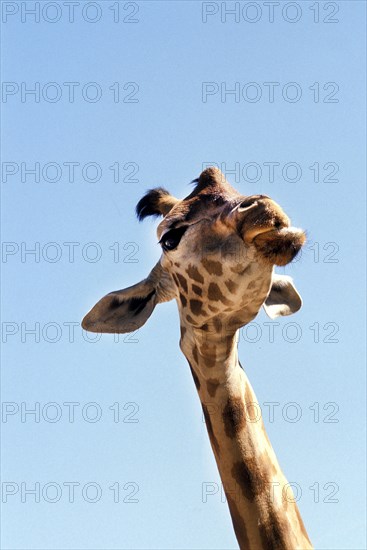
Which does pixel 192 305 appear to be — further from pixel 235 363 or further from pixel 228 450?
pixel 228 450

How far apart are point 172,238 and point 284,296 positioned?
1.06 meters

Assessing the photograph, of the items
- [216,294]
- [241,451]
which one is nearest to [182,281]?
[216,294]

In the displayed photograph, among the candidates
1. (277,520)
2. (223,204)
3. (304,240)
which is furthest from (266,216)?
(277,520)

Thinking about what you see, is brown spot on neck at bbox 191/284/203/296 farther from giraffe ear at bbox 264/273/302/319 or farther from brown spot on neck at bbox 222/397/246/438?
giraffe ear at bbox 264/273/302/319

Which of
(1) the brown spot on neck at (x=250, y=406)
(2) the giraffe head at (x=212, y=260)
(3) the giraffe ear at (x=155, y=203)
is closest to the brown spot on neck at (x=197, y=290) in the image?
(2) the giraffe head at (x=212, y=260)

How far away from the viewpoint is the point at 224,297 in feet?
17.8

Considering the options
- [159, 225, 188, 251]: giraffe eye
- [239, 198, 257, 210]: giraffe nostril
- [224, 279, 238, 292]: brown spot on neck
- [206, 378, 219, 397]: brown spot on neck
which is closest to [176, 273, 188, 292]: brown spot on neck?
[159, 225, 188, 251]: giraffe eye

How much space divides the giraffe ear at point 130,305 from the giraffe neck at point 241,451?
461 mm

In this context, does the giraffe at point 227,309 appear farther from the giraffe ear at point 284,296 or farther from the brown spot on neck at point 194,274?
the giraffe ear at point 284,296

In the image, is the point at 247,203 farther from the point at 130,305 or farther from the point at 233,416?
the point at 130,305

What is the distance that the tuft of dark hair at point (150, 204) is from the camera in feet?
20.9

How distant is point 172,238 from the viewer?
5.70 metres

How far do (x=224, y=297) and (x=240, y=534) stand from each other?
120 centimetres

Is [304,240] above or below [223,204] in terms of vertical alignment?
below
